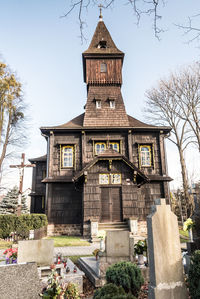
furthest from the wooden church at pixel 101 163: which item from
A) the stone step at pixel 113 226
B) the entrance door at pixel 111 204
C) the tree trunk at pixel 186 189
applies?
the tree trunk at pixel 186 189

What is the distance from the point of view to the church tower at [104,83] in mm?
19625

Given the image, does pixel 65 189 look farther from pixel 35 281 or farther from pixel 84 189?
pixel 35 281

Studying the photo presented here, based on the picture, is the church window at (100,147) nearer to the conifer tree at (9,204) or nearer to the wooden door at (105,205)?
the wooden door at (105,205)

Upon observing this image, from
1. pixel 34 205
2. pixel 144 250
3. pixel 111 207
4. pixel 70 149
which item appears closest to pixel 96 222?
→ pixel 111 207

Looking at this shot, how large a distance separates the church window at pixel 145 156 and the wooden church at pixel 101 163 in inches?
3.2

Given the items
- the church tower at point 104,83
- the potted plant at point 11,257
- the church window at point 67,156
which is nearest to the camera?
the potted plant at point 11,257

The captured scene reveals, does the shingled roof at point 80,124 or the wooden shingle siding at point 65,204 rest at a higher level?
the shingled roof at point 80,124

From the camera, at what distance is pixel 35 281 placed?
3830 mm

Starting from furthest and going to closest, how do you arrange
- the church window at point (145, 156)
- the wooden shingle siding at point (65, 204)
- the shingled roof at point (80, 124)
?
1. the shingled roof at point (80, 124)
2. the church window at point (145, 156)
3. the wooden shingle siding at point (65, 204)

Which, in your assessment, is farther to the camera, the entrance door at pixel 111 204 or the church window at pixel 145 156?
the church window at pixel 145 156

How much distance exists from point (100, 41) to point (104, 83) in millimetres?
4828

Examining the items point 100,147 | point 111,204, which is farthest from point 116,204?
point 100,147

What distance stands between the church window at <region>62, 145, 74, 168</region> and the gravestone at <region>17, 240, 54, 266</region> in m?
11.9

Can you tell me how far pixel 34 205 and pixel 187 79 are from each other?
19.5m
